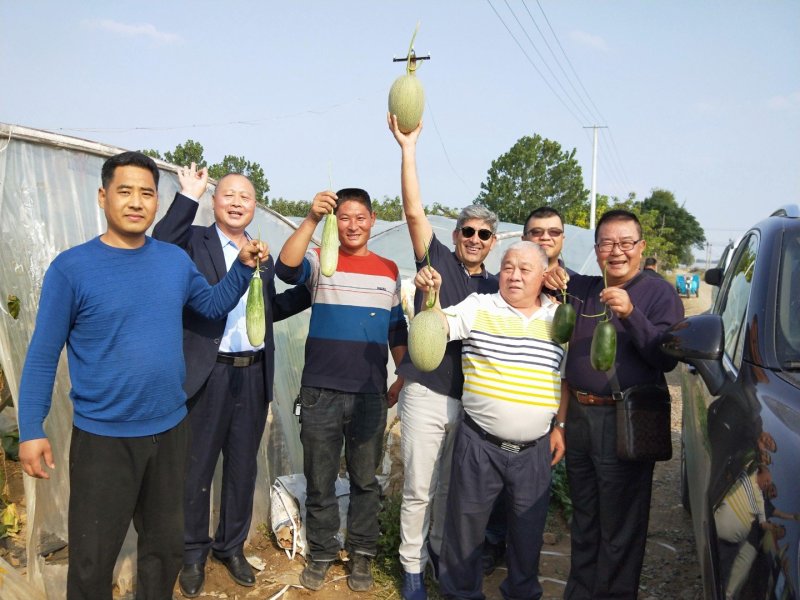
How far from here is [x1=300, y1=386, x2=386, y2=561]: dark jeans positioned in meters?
3.86

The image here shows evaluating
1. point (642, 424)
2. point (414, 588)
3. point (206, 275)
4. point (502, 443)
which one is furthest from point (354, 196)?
point (414, 588)

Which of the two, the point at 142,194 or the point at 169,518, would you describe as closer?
Result: the point at 142,194

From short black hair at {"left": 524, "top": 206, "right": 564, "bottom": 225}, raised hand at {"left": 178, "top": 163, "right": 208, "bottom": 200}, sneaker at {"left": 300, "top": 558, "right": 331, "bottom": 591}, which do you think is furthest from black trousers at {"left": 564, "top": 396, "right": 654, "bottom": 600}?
raised hand at {"left": 178, "top": 163, "right": 208, "bottom": 200}

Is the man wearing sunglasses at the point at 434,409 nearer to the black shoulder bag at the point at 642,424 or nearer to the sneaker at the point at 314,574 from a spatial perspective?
the sneaker at the point at 314,574

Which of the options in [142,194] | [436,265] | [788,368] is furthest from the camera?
[436,265]

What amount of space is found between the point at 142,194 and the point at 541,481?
7.98 ft

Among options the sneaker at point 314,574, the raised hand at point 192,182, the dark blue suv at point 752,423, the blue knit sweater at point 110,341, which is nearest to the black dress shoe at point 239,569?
the sneaker at point 314,574

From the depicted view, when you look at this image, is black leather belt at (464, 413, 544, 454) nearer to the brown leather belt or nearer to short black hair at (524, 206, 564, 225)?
the brown leather belt

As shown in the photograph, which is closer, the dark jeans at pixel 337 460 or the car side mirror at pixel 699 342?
the car side mirror at pixel 699 342

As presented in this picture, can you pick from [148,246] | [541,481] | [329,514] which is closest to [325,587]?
[329,514]

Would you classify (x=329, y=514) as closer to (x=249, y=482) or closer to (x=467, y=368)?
(x=249, y=482)

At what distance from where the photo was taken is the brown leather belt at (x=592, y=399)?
3.34 meters

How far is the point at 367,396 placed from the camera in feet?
12.9

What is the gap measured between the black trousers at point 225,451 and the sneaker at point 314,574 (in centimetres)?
44
